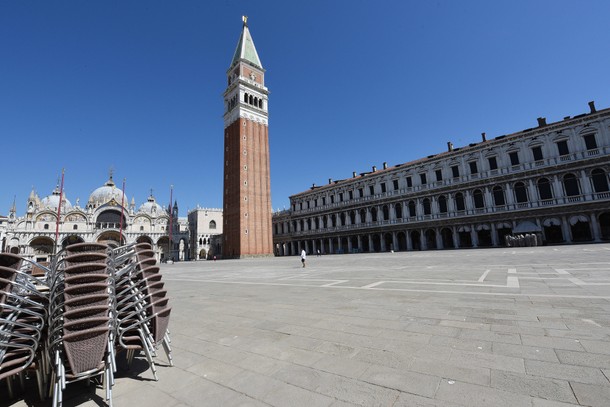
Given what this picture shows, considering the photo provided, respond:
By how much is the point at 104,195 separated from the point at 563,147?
82847 millimetres

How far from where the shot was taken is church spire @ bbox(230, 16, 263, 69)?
5472 centimetres

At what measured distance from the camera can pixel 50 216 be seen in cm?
5647

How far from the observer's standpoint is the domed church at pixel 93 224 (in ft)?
176

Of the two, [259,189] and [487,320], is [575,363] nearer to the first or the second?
[487,320]

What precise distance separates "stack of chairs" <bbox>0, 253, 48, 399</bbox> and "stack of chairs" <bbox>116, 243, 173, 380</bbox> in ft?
2.03

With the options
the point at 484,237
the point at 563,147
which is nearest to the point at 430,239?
the point at 484,237

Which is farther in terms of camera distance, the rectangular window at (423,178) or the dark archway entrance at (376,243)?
the dark archway entrance at (376,243)

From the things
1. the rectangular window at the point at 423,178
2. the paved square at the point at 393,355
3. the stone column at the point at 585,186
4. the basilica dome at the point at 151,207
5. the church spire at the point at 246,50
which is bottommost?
the paved square at the point at 393,355

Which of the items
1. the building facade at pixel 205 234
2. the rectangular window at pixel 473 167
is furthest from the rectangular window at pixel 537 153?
the building facade at pixel 205 234

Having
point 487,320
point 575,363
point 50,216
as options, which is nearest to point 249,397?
point 575,363

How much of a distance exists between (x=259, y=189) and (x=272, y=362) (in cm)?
4878

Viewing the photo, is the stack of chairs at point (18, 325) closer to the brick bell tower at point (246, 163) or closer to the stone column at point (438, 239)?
the stone column at point (438, 239)

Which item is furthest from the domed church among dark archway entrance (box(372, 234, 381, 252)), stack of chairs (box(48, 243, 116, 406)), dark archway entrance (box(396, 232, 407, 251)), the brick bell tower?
stack of chairs (box(48, 243, 116, 406))

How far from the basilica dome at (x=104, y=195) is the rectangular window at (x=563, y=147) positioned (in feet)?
253
